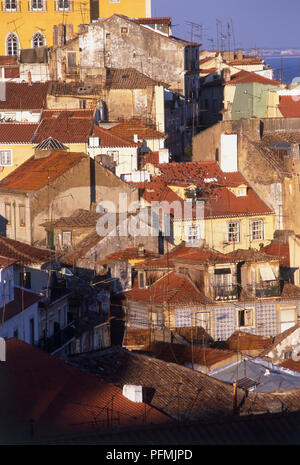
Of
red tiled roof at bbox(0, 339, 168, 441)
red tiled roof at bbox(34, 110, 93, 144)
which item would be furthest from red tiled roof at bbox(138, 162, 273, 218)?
red tiled roof at bbox(0, 339, 168, 441)

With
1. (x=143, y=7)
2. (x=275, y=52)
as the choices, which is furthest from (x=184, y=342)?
(x=275, y=52)

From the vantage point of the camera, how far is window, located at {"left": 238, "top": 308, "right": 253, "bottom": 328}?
83.9ft

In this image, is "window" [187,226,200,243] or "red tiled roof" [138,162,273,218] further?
"red tiled roof" [138,162,273,218]

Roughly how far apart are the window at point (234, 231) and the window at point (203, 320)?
23.0 ft

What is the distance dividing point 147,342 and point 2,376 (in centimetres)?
690

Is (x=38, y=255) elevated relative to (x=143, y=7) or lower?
lower

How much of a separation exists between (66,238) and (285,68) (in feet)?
94.1

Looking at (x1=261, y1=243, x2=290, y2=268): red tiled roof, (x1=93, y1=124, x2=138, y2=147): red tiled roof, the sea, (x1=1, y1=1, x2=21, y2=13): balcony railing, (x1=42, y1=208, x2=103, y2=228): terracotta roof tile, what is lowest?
(x1=261, y1=243, x2=290, y2=268): red tiled roof

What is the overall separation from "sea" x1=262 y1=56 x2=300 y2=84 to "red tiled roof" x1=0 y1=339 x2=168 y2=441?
3185 cm

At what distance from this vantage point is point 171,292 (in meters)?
25.6

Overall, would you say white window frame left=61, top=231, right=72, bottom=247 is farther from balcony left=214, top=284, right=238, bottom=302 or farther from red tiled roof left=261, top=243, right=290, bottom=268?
red tiled roof left=261, top=243, right=290, bottom=268

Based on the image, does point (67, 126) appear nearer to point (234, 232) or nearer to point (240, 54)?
point (234, 232)

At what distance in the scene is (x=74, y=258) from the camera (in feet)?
87.4

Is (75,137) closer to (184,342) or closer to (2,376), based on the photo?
(184,342)
